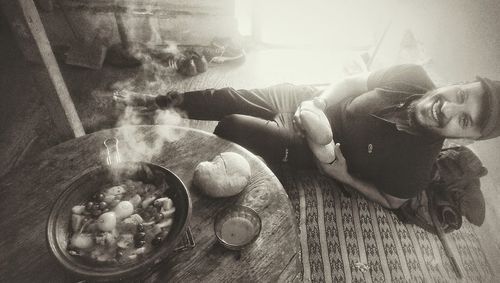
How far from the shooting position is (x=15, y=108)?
4.29m

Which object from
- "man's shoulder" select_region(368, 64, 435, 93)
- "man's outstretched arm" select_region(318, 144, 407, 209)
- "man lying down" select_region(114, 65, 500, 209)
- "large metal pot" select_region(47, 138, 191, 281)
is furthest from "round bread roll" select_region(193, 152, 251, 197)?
"man's shoulder" select_region(368, 64, 435, 93)

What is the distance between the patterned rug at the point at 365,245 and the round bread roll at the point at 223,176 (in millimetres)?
934

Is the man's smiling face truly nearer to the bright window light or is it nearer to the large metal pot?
the large metal pot

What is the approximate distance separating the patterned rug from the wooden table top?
0.76 m

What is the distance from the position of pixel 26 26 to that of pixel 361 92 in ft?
10.2

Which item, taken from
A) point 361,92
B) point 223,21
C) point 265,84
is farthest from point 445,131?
point 223,21

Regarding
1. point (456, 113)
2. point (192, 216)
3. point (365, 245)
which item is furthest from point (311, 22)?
point (192, 216)

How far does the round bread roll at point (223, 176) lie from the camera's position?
202 cm

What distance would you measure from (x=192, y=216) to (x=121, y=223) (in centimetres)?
42

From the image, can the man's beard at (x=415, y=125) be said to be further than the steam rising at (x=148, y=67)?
No

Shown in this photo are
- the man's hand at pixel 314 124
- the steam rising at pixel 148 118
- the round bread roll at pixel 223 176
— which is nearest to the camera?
the round bread roll at pixel 223 176

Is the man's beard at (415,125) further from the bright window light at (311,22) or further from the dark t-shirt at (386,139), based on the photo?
the bright window light at (311,22)

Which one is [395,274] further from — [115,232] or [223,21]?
[223,21]

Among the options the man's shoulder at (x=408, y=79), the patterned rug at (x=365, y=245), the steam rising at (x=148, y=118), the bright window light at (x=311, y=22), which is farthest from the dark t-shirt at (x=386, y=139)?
the bright window light at (x=311, y=22)
